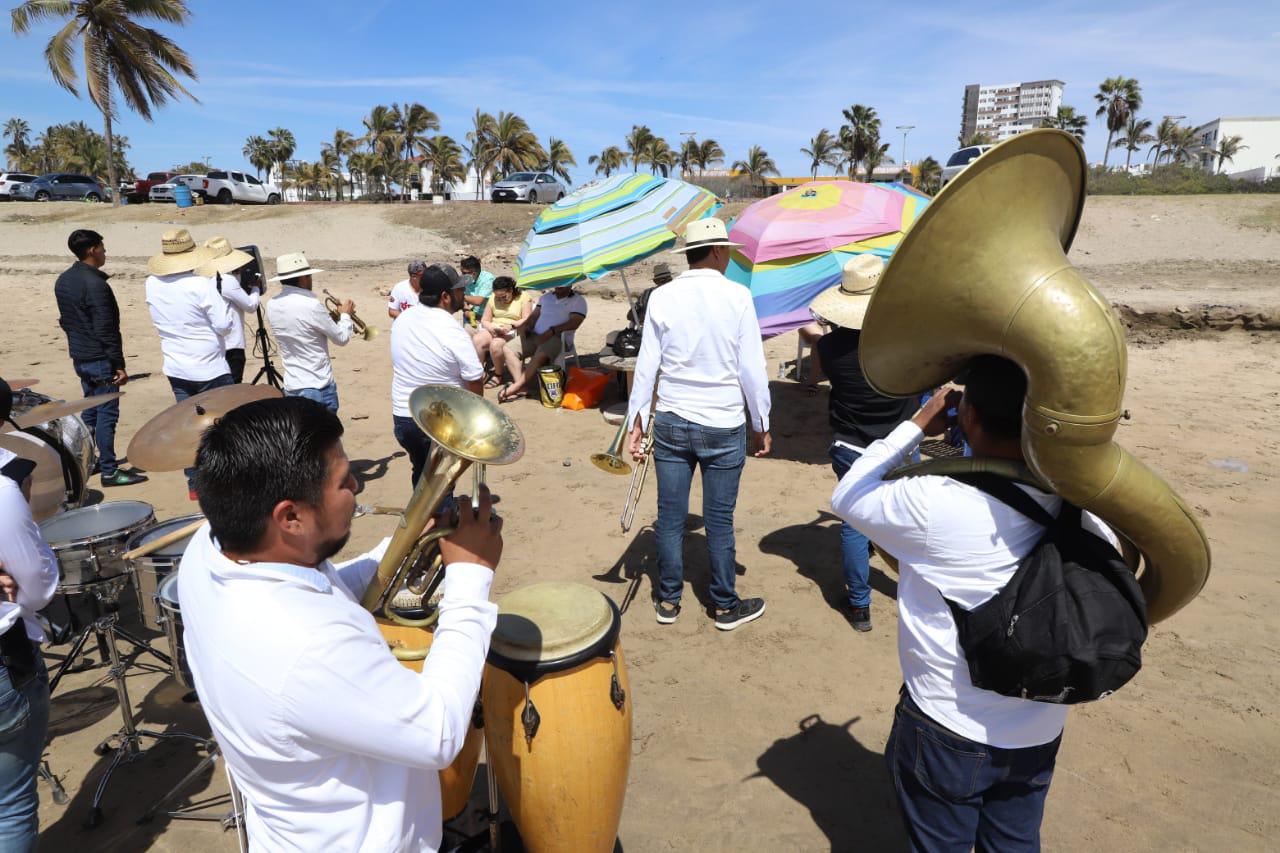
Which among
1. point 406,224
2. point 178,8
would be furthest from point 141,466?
point 178,8

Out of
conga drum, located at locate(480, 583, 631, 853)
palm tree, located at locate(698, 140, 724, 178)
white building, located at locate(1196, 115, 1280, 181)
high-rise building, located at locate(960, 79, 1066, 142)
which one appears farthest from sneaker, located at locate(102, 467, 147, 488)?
high-rise building, located at locate(960, 79, 1066, 142)

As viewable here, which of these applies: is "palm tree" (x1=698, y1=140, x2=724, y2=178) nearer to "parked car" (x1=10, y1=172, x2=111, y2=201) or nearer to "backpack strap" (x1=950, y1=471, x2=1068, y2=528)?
"parked car" (x1=10, y1=172, x2=111, y2=201)

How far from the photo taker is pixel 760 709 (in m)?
3.45

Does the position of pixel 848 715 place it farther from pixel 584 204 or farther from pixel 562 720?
pixel 584 204

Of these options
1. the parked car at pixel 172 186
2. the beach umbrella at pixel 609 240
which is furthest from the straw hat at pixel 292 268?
the parked car at pixel 172 186

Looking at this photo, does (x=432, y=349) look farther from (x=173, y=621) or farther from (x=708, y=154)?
(x=708, y=154)

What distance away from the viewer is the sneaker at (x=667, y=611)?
13.6 feet

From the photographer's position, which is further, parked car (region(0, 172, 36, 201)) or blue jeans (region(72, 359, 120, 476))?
parked car (region(0, 172, 36, 201))

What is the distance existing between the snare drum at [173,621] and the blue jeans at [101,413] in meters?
4.16

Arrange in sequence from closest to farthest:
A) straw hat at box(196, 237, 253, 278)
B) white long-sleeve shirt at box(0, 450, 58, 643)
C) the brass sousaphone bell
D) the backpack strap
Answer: the brass sousaphone bell, the backpack strap, white long-sleeve shirt at box(0, 450, 58, 643), straw hat at box(196, 237, 253, 278)

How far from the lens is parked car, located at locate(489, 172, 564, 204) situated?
27484 millimetres

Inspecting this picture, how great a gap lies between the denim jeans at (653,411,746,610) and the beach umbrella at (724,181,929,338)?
2.91 meters

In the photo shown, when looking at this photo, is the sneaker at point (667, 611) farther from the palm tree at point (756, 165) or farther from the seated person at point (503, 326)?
the palm tree at point (756, 165)

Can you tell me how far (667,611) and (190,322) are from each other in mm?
4231
